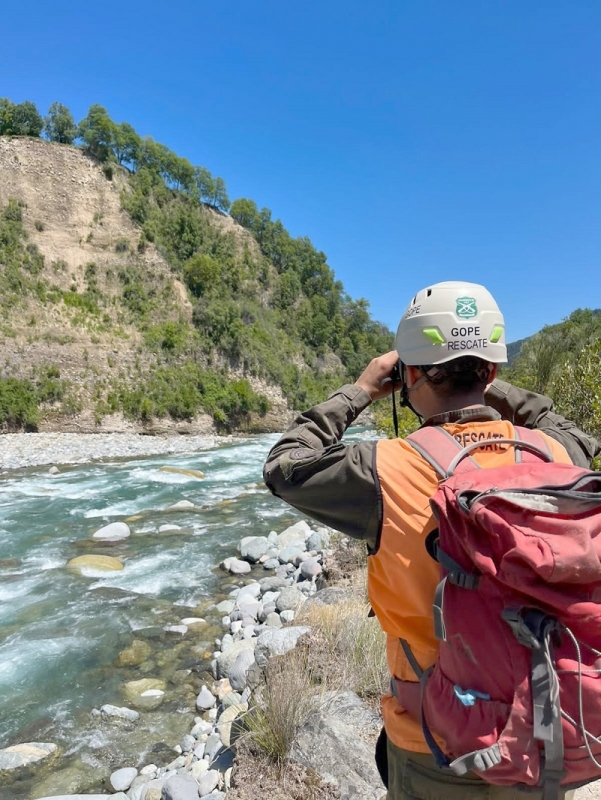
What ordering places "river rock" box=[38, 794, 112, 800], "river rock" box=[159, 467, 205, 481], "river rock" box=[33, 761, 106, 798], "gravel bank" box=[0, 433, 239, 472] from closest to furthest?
1. "river rock" box=[38, 794, 112, 800]
2. "river rock" box=[33, 761, 106, 798]
3. "river rock" box=[159, 467, 205, 481]
4. "gravel bank" box=[0, 433, 239, 472]

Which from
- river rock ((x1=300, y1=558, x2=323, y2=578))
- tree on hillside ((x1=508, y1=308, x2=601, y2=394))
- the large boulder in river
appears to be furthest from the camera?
tree on hillside ((x1=508, y1=308, x2=601, y2=394))

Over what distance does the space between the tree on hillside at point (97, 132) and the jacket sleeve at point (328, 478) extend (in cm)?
4386

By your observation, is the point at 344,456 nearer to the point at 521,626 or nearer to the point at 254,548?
the point at 521,626

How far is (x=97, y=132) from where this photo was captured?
39031 millimetres

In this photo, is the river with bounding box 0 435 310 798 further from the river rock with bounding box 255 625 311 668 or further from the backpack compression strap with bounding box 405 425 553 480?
the backpack compression strap with bounding box 405 425 553 480

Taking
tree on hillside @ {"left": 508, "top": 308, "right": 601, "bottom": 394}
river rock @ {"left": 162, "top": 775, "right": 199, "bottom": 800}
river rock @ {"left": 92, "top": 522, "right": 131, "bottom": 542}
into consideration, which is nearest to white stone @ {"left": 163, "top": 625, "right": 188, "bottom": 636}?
river rock @ {"left": 162, "top": 775, "right": 199, "bottom": 800}

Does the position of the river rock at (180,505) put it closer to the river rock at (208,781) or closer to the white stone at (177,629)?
the white stone at (177,629)

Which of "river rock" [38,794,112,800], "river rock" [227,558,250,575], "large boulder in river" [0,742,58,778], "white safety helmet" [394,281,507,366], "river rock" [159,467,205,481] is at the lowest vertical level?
"large boulder in river" [0,742,58,778]

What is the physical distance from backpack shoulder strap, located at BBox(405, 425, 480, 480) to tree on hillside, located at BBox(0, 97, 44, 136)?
46.8m

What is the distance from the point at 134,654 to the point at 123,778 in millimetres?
1719

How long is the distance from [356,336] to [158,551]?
51.5 metres

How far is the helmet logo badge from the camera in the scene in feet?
4.32

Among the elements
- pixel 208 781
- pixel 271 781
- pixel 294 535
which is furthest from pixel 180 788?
pixel 294 535

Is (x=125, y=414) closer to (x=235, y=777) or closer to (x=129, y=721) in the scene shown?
(x=129, y=721)
